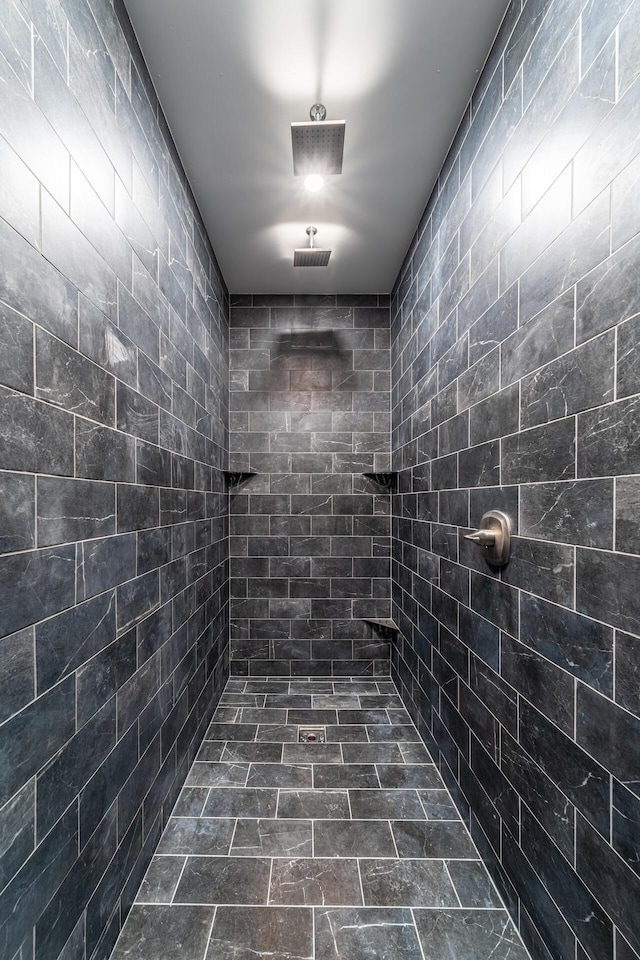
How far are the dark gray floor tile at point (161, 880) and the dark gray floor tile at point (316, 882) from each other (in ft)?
1.14

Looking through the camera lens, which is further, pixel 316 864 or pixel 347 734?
pixel 347 734

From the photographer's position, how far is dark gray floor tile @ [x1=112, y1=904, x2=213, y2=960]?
1.28 m

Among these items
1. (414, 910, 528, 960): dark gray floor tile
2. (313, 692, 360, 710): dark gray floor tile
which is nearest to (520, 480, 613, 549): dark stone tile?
(414, 910, 528, 960): dark gray floor tile

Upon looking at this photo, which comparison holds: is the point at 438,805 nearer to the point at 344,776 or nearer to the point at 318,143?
the point at 344,776

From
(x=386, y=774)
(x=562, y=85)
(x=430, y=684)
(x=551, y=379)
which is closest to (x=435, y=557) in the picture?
(x=430, y=684)

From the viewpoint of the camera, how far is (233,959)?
1.26 metres

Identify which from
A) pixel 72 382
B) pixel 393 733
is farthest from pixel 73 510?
pixel 393 733

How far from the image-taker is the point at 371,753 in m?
2.29

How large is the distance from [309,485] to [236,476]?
576mm

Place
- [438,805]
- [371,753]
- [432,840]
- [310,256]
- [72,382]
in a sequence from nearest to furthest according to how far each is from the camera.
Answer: [72,382]
[432,840]
[438,805]
[371,753]
[310,256]

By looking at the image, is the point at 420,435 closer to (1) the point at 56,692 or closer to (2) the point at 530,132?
(2) the point at 530,132

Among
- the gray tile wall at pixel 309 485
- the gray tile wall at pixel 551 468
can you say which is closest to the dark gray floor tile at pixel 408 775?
the gray tile wall at pixel 551 468

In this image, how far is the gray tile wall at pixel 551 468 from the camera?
926mm

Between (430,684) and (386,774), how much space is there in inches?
18.9
